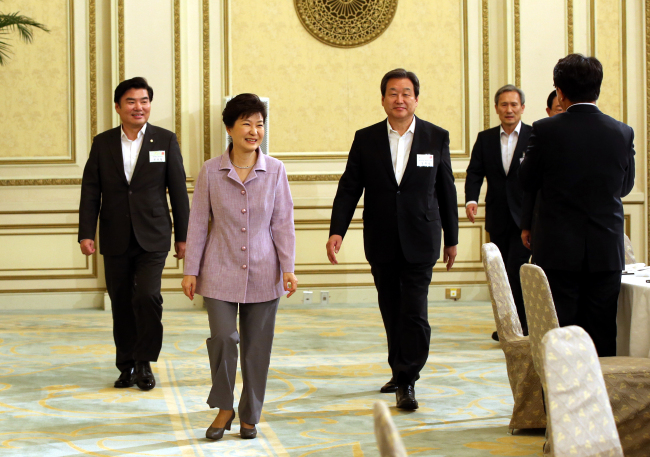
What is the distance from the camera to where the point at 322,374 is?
12.7ft

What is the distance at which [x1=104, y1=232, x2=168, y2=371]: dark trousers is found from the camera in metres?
3.54

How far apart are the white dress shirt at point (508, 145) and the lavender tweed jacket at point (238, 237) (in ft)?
7.46

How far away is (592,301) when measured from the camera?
2.65 metres

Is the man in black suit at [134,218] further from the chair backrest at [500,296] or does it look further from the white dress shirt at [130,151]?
the chair backrest at [500,296]

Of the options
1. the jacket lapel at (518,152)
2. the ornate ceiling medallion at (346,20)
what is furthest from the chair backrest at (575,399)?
the ornate ceiling medallion at (346,20)

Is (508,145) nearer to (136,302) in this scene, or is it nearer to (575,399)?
(136,302)

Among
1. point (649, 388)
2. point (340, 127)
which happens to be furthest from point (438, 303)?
point (649, 388)

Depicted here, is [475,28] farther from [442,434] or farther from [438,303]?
[442,434]

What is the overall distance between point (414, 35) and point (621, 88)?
1.93 metres

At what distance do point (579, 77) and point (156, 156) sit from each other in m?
2.04

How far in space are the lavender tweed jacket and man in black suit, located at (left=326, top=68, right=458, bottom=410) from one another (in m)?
0.53

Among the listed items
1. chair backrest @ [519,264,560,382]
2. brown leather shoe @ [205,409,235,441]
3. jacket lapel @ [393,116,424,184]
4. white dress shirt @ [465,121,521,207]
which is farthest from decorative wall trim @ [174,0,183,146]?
chair backrest @ [519,264,560,382]

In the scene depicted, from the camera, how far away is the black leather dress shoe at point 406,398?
3137 mm

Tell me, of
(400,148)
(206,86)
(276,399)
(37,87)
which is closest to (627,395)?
→ (400,148)
